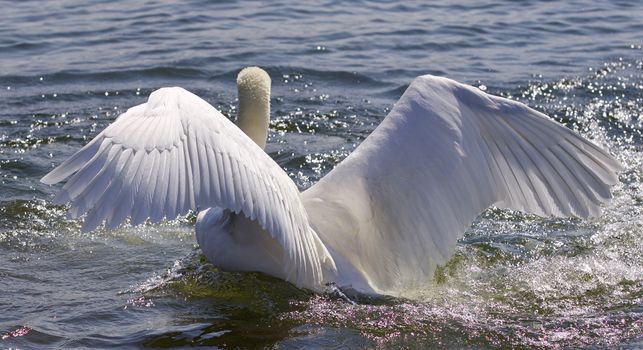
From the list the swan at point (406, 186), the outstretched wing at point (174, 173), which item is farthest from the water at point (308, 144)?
the outstretched wing at point (174, 173)

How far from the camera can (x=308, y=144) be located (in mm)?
8820

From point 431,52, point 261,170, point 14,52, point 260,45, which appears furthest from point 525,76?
point 261,170

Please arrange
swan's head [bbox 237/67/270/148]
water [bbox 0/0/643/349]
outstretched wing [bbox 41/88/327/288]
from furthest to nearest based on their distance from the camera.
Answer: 1. swan's head [bbox 237/67/270/148]
2. water [bbox 0/0/643/349]
3. outstretched wing [bbox 41/88/327/288]

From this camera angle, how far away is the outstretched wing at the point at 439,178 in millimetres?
5578

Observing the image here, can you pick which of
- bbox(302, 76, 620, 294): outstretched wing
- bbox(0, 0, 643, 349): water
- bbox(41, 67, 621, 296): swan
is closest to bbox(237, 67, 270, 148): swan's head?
bbox(41, 67, 621, 296): swan

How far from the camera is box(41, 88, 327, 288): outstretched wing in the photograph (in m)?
4.62

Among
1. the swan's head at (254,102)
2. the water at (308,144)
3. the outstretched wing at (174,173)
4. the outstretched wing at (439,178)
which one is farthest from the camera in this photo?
the swan's head at (254,102)

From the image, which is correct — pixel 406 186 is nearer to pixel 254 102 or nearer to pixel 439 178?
pixel 439 178

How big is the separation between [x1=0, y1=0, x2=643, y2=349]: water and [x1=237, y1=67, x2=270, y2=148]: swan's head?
782 millimetres

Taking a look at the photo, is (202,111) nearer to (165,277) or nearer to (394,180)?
(394,180)

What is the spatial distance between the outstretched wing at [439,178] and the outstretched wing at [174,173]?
62 cm

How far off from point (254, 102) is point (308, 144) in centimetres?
289

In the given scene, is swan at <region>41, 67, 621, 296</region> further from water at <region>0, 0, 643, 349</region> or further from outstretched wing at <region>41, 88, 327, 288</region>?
water at <region>0, 0, 643, 349</region>

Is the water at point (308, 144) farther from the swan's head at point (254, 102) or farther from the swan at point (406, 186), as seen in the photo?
the swan's head at point (254, 102)
